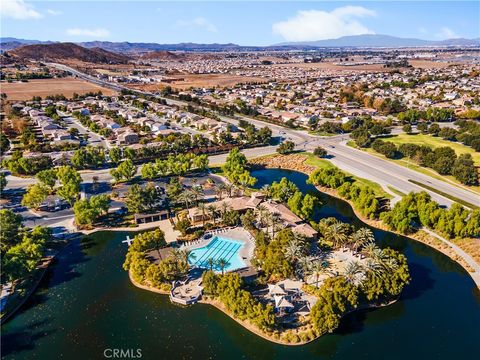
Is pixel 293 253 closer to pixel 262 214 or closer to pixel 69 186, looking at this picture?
pixel 262 214

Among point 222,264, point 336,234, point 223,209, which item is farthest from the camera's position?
point 223,209

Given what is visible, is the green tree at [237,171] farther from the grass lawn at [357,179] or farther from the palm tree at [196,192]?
the grass lawn at [357,179]

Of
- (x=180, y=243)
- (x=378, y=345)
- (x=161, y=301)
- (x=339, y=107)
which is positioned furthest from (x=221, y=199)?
(x=339, y=107)

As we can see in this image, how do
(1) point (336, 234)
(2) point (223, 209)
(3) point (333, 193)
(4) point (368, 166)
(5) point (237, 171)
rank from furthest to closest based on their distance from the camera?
(4) point (368, 166) → (5) point (237, 171) → (3) point (333, 193) → (2) point (223, 209) → (1) point (336, 234)

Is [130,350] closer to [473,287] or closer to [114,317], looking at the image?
[114,317]

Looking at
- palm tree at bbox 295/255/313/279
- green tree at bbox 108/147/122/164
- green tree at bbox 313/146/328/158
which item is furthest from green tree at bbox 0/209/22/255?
green tree at bbox 313/146/328/158

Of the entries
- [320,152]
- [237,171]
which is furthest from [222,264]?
[320,152]
